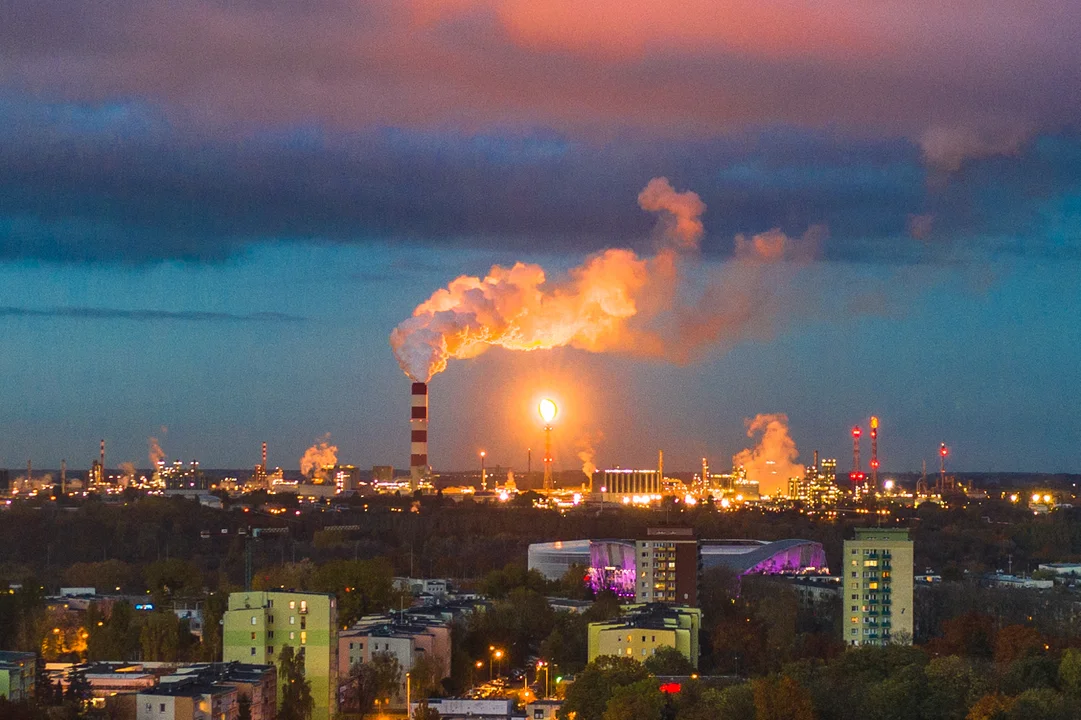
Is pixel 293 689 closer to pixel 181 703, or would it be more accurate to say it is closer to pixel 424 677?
pixel 181 703

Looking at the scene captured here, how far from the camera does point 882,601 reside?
125ft

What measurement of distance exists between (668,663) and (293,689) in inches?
252

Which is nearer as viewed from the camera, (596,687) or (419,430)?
(596,687)

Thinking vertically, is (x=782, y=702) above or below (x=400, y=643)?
below

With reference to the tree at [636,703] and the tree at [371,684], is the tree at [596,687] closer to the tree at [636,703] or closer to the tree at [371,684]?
the tree at [636,703]

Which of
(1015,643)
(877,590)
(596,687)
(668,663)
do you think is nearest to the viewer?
(596,687)

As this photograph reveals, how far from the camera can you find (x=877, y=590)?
126 feet

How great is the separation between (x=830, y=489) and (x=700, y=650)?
62.6 meters

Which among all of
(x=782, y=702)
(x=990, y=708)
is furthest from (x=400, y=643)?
(x=990, y=708)

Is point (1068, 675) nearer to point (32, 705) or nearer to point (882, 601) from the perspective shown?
point (882, 601)

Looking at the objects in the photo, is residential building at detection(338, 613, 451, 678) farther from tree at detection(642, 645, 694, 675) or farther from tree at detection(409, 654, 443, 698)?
tree at detection(642, 645, 694, 675)

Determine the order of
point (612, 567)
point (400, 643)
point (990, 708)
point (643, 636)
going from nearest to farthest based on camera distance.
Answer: point (990, 708), point (400, 643), point (643, 636), point (612, 567)

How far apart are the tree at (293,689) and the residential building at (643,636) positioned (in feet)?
17.5

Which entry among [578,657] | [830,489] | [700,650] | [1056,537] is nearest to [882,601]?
[700,650]
